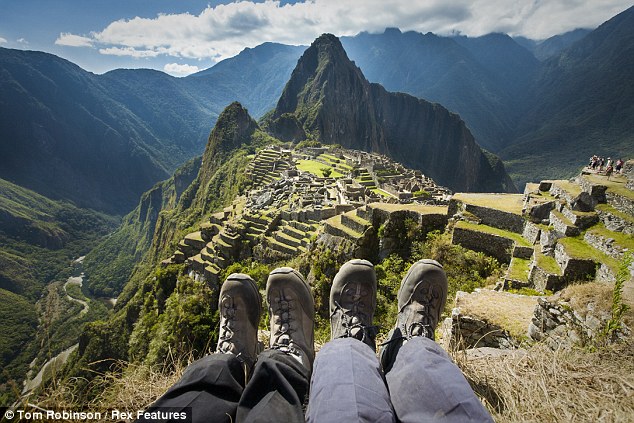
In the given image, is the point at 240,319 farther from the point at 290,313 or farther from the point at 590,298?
the point at 590,298

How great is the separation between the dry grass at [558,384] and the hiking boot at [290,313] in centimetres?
147

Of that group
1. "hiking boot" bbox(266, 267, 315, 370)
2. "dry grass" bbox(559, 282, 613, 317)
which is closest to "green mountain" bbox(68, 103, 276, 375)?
"hiking boot" bbox(266, 267, 315, 370)

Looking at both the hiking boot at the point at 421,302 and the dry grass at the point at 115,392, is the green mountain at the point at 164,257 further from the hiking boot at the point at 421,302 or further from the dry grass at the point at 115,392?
the hiking boot at the point at 421,302

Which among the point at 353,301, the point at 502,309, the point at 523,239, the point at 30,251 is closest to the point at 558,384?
the point at 353,301

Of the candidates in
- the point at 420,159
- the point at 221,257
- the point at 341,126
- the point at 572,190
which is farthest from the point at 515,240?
the point at 420,159

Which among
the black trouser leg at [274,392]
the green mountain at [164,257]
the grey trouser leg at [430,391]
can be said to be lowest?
the green mountain at [164,257]

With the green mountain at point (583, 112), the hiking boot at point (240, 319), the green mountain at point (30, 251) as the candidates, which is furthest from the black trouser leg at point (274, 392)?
the green mountain at point (583, 112)

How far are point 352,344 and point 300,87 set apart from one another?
5904 inches

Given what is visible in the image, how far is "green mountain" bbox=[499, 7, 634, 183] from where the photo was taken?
98.0 m

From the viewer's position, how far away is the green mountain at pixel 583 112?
98.0 m

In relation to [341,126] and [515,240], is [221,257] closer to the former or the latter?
[515,240]

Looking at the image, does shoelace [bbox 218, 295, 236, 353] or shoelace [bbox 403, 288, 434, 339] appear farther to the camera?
shoelace [bbox 218, 295, 236, 353]

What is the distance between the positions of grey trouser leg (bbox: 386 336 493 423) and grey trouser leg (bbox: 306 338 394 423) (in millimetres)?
94

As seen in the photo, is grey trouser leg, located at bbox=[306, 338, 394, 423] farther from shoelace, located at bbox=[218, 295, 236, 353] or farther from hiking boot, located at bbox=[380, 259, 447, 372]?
shoelace, located at bbox=[218, 295, 236, 353]
